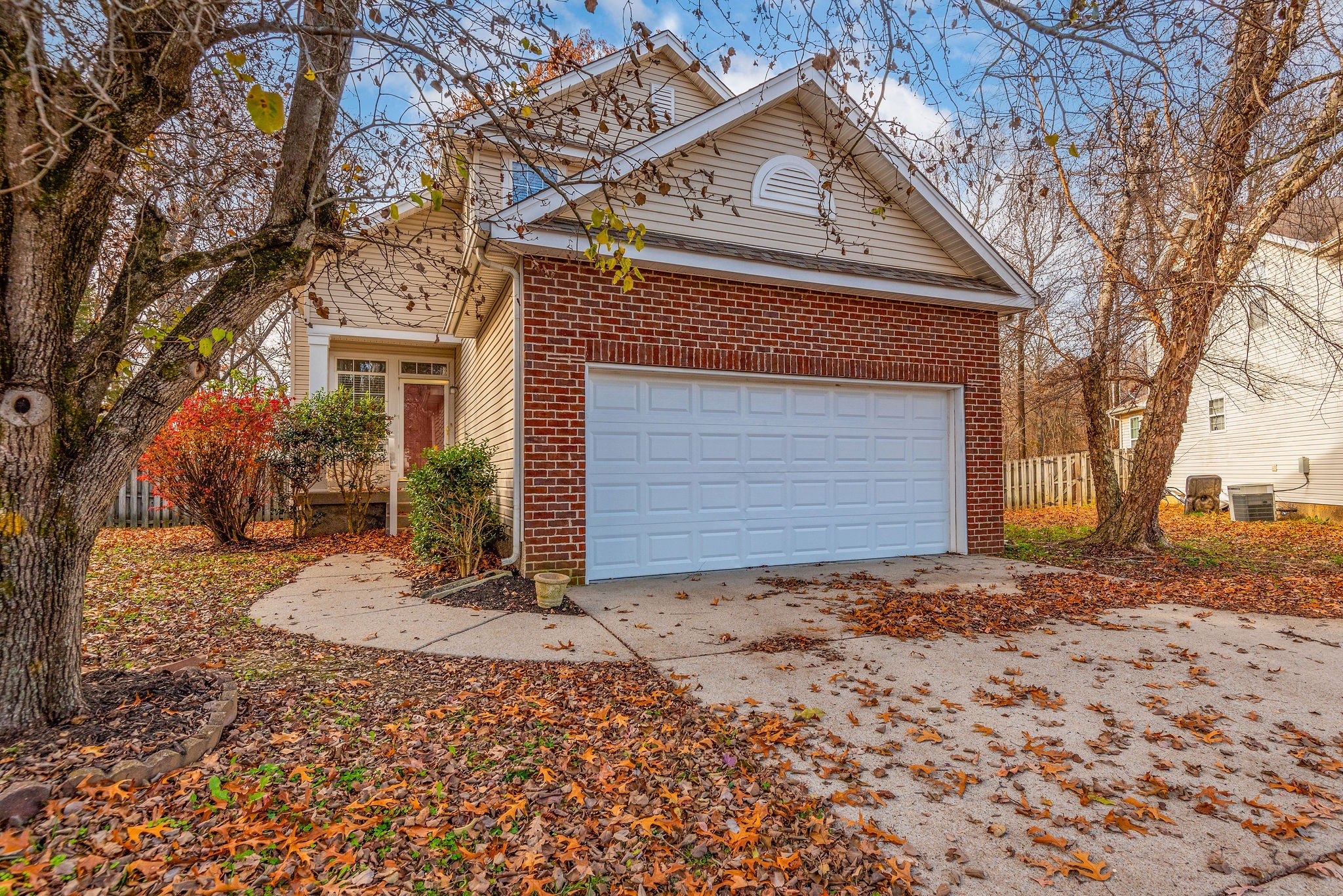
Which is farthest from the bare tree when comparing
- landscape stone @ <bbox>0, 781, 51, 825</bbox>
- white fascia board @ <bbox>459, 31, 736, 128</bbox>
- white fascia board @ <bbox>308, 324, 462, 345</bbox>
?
white fascia board @ <bbox>308, 324, 462, 345</bbox>

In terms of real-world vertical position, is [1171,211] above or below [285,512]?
above

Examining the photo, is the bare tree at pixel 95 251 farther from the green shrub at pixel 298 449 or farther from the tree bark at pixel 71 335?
the green shrub at pixel 298 449

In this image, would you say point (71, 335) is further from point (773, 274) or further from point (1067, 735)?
point (773, 274)

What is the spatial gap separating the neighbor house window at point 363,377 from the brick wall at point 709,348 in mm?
7125

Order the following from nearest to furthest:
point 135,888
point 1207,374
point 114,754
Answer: point 135,888
point 114,754
point 1207,374

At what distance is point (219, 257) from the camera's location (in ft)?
10.2

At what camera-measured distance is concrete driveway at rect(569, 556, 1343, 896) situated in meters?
2.23

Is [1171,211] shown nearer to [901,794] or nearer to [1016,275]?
[1016,275]

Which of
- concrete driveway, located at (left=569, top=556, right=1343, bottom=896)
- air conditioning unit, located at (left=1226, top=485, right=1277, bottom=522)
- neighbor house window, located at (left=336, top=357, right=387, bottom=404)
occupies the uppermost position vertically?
neighbor house window, located at (left=336, top=357, right=387, bottom=404)

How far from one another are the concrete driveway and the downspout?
3.95ft

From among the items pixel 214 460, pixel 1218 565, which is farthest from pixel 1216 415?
pixel 214 460

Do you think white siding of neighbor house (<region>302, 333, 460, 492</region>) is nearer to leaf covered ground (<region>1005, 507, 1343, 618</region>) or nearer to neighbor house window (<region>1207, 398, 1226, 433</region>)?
leaf covered ground (<region>1005, 507, 1343, 618</region>)

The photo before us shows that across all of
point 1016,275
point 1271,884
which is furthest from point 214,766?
point 1016,275

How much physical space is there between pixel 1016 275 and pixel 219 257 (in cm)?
809
